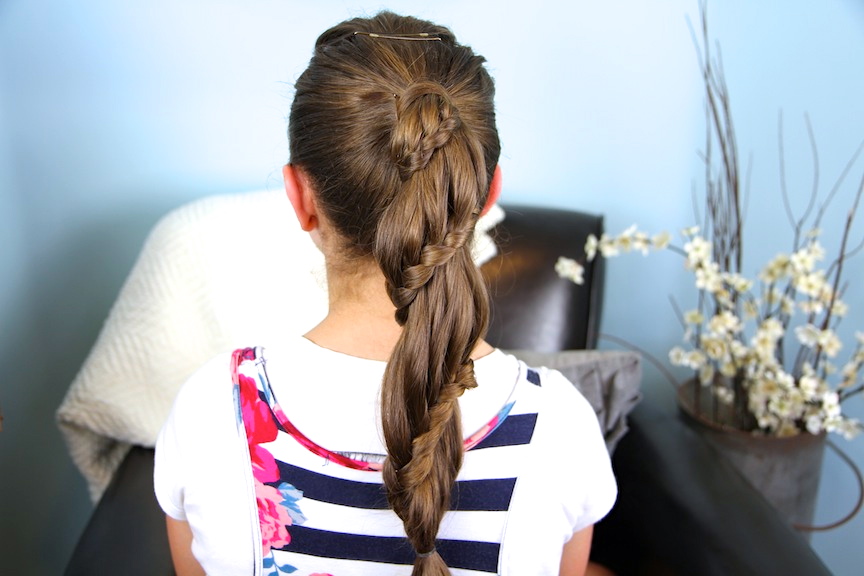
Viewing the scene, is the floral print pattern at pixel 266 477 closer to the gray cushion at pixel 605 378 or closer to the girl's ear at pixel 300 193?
the girl's ear at pixel 300 193

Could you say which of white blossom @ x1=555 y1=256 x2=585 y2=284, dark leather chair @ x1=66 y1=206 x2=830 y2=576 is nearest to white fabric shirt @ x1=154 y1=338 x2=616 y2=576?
dark leather chair @ x1=66 y1=206 x2=830 y2=576

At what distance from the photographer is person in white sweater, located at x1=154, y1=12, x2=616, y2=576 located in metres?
0.64

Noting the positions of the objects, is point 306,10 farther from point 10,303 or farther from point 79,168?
point 10,303

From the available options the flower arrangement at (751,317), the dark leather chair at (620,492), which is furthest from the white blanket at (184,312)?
the flower arrangement at (751,317)

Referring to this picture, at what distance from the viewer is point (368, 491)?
708 millimetres

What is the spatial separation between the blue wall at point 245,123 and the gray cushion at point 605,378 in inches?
17.0

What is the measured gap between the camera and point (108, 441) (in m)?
1.26

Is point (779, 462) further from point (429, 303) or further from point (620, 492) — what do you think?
point (429, 303)

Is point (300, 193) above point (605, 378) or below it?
above

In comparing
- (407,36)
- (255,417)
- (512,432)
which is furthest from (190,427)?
(407,36)

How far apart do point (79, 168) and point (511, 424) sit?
1.06 meters

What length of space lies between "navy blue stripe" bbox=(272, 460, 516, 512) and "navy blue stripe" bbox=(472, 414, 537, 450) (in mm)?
35

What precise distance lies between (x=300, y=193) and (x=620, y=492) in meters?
0.71

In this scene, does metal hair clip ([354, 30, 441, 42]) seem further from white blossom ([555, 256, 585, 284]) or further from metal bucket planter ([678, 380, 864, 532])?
metal bucket planter ([678, 380, 864, 532])
